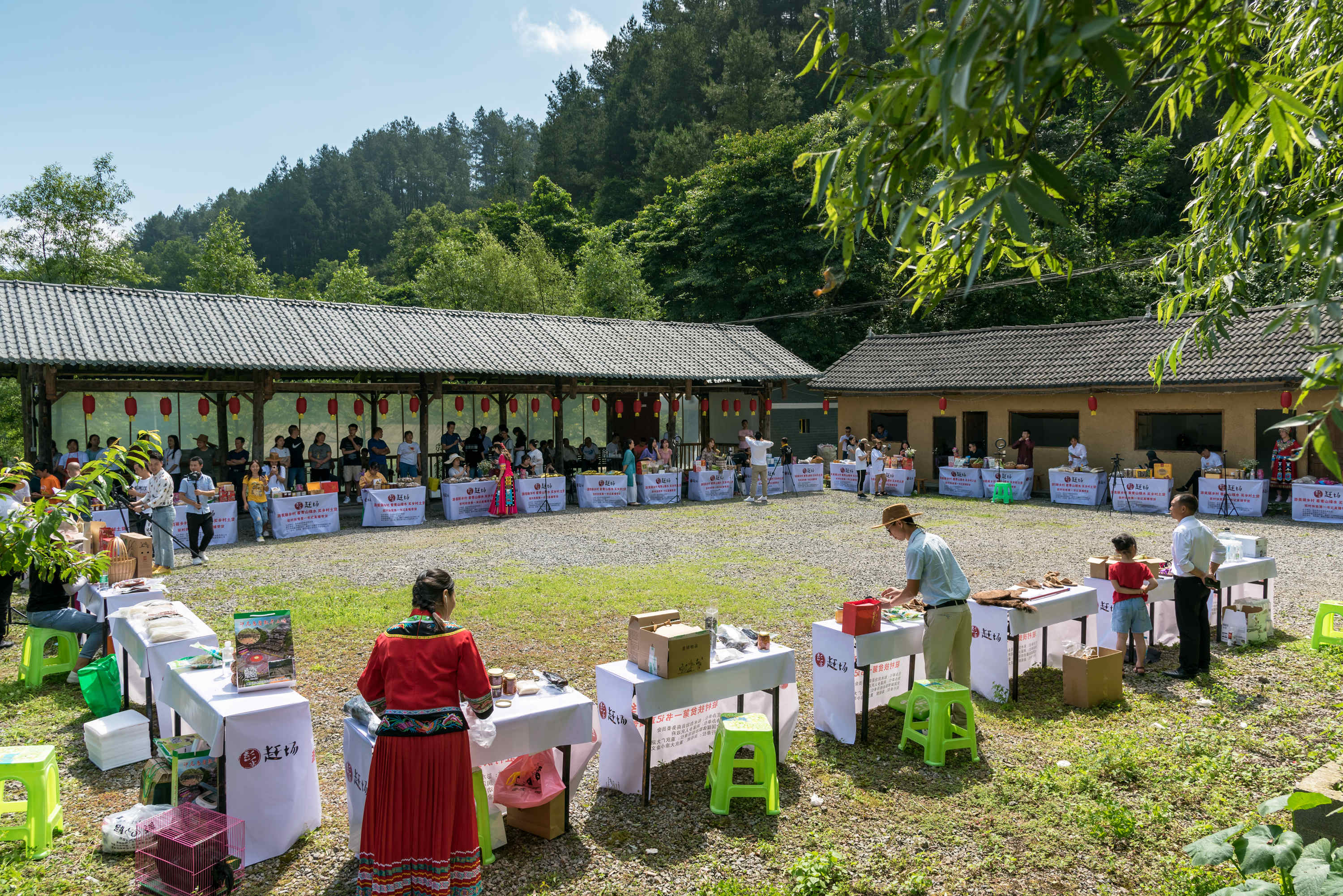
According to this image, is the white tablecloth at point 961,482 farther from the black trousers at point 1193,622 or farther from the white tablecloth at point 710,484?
the black trousers at point 1193,622

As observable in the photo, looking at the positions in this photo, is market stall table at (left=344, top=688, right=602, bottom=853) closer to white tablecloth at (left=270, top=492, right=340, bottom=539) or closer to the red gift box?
the red gift box

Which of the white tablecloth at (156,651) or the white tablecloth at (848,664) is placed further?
the white tablecloth at (848,664)

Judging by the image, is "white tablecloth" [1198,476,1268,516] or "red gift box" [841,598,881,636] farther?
"white tablecloth" [1198,476,1268,516]

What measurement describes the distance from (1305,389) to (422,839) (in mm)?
3746

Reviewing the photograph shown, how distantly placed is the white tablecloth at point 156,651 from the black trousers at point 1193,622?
7.55 metres

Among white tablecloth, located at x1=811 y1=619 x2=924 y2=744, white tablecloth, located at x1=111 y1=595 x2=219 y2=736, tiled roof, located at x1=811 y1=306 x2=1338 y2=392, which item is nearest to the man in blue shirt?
white tablecloth, located at x1=811 y1=619 x2=924 y2=744

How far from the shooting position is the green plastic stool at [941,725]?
549 cm

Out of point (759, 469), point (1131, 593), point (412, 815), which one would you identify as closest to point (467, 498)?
point (759, 469)

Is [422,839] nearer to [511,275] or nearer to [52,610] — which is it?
[52,610]

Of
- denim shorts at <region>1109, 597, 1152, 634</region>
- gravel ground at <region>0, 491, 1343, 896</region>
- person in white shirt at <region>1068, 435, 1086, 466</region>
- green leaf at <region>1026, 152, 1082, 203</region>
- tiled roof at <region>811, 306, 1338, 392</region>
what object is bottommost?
gravel ground at <region>0, 491, 1343, 896</region>

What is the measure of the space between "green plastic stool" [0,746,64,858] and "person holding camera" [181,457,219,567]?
8184 millimetres

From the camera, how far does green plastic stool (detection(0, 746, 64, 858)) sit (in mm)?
4453

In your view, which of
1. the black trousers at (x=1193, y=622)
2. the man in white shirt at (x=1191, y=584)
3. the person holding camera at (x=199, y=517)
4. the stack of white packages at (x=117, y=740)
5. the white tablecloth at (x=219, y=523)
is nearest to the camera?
the stack of white packages at (x=117, y=740)

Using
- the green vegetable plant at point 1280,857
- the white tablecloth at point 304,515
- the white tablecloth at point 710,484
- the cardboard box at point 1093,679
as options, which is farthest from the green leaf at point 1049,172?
the white tablecloth at point 710,484
